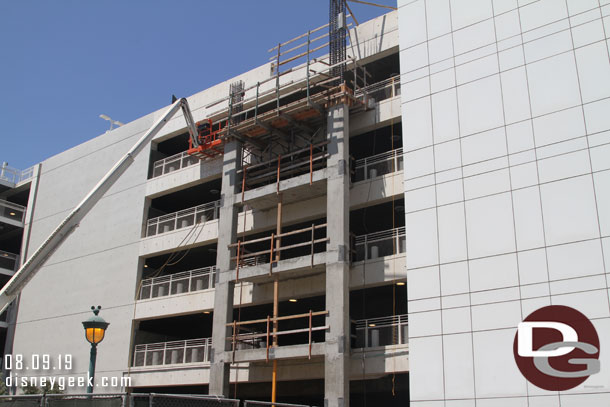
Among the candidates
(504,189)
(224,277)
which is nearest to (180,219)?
(224,277)

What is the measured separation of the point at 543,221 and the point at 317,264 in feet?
32.8

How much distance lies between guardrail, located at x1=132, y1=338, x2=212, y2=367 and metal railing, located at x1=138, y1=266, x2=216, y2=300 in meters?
2.77

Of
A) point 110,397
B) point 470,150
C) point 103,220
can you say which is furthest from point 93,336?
point 103,220

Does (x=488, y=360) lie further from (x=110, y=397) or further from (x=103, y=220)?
(x=103, y=220)

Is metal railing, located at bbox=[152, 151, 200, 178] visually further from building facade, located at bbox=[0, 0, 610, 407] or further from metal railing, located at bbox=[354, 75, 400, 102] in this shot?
metal railing, located at bbox=[354, 75, 400, 102]

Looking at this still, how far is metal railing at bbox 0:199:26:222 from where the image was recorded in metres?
49.5

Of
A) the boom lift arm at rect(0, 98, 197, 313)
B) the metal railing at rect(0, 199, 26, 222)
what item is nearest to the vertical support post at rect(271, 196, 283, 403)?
the boom lift arm at rect(0, 98, 197, 313)

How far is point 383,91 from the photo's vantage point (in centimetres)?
3241

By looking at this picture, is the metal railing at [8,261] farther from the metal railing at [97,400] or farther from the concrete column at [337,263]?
the metal railing at [97,400]

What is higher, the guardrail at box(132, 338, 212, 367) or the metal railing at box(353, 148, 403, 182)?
the metal railing at box(353, 148, 403, 182)

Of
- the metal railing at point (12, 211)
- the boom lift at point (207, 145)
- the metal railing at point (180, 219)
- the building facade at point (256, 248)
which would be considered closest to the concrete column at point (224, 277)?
the building facade at point (256, 248)

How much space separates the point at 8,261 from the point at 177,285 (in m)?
18.4

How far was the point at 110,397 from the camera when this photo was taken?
13.0 metres

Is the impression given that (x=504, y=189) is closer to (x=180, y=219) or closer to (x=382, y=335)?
(x=382, y=335)
